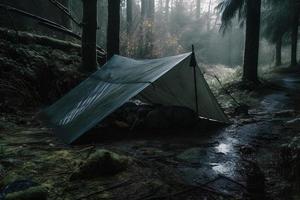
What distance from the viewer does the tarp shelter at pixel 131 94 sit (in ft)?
19.5

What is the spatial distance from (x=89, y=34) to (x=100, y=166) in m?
6.89

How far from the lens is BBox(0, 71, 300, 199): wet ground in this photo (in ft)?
12.3

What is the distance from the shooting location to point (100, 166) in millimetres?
4145

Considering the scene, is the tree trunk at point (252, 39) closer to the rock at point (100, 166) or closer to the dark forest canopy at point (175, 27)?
the dark forest canopy at point (175, 27)

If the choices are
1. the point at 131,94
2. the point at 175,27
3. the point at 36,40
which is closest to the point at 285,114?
the point at 131,94

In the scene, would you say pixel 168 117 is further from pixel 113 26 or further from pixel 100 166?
pixel 113 26

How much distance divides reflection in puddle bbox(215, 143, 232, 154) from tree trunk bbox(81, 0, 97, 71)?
19.5 ft

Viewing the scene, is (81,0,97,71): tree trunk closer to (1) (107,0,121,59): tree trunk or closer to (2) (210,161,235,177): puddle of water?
(1) (107,0,121,59): tree trunk

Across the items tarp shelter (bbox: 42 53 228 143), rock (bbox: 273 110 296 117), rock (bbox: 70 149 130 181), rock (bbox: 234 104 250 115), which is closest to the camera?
rock (bbox: 70 149 130 181)

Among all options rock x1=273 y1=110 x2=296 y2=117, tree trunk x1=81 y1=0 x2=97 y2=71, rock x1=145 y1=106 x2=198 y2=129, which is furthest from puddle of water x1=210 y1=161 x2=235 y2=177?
tree trunk x1=81 y1=0 x2=97 y2=71

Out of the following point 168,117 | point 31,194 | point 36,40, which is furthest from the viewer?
point 36,40

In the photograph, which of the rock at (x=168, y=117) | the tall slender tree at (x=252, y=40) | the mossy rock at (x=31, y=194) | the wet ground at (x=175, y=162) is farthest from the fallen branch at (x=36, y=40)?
the mossy rock at (x=31, y=194)

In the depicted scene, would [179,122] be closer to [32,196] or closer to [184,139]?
[184,139]

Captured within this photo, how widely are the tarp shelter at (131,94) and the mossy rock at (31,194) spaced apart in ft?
6.92
